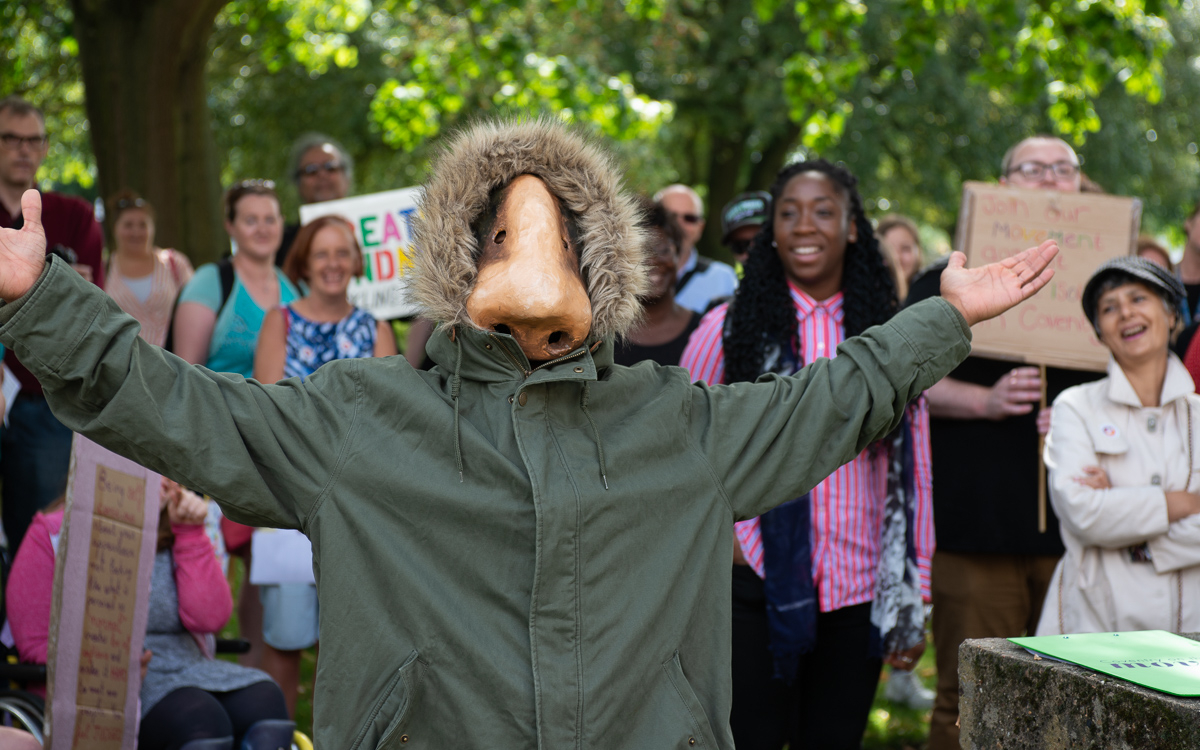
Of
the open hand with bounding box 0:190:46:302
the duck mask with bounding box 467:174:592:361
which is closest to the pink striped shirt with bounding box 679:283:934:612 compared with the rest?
the duck mask with bounding box 467:174:592:361

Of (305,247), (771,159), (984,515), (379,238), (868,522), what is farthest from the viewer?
(771,159)

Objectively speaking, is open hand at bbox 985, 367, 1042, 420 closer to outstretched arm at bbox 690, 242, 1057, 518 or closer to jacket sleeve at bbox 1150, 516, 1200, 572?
jacket sleeve at bbox 1150, 516, 1200, 572

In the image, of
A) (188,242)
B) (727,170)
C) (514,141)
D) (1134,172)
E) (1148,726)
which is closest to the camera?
(1148,726)

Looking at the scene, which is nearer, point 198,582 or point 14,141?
point 198,582

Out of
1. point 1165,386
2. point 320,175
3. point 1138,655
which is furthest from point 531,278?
point 320,175

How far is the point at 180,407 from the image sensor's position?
212 centimetres

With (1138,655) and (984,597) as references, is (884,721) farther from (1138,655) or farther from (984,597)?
(1138,655)

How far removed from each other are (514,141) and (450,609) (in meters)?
1.02

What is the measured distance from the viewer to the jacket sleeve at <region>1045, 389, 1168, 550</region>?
3.52 metres

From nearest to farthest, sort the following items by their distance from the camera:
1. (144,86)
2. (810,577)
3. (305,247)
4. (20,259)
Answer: (20,259)
(810,577)
(305,247)
(144,86)

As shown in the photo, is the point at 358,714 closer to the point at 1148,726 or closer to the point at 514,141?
the point at 514,141

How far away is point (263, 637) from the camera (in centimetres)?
476

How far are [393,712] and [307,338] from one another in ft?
9.11

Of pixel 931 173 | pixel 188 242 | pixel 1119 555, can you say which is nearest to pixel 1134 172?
pixel 931 173
